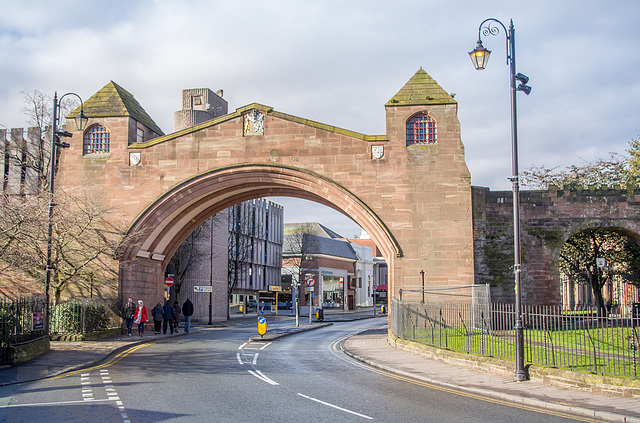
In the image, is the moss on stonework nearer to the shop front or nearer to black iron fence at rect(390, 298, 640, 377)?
black iron fence at rect(390, 298, 640, 377)

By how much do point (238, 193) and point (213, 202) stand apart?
49.3 inches

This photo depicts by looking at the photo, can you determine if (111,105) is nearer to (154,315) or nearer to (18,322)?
(154,315)

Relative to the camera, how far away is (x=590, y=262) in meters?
27.8

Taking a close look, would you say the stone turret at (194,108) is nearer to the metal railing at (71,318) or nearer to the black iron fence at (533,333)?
the metal railing at (71,318)

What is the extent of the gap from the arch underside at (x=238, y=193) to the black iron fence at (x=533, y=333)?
3.80m

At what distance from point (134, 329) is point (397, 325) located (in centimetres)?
1216

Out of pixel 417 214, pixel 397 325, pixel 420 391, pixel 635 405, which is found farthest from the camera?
pixel 417 214

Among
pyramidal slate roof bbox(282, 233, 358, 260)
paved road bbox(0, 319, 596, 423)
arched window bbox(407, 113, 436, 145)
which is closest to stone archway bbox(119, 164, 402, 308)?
arched window bbox(407, 113, 436, 145)

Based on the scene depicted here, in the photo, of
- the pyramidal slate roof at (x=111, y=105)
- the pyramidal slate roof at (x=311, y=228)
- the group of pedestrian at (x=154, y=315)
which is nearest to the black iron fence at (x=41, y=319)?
the group of pedestrian at (x=154, y=315)

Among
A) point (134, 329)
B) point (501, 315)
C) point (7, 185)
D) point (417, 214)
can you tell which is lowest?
point (134, 329)

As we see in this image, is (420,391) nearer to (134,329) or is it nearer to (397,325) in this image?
(397,325)

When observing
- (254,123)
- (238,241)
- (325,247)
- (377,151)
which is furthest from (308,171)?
(325,247)

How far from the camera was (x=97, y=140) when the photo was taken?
2516cm

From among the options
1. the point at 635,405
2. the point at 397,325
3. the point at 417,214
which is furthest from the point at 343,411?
the point at 417,214
